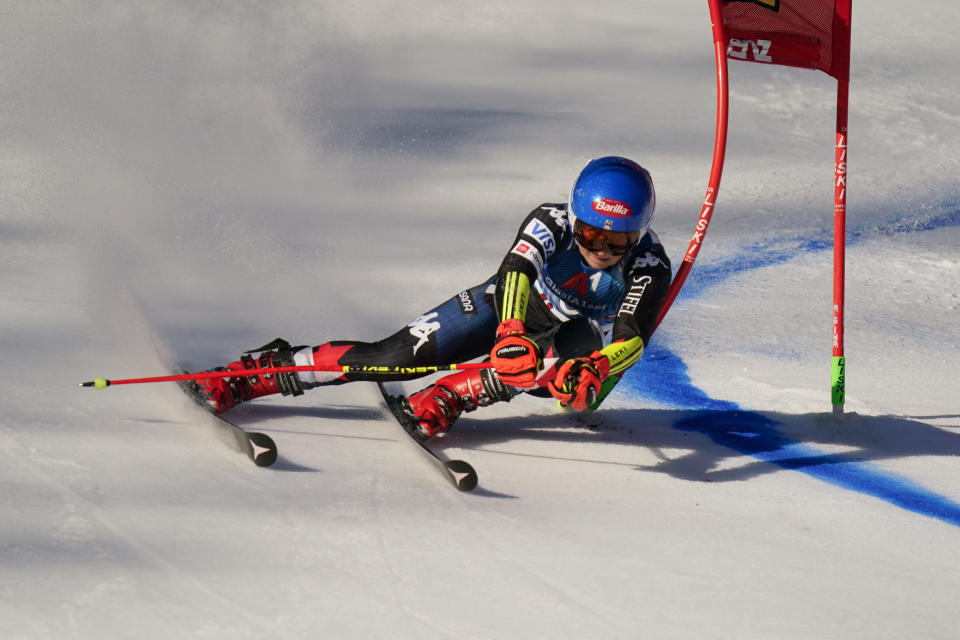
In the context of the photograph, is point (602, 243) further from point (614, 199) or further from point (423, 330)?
point (423, 330)

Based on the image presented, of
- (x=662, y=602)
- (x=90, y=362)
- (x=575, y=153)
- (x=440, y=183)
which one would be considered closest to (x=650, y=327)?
(x=662, y=602)

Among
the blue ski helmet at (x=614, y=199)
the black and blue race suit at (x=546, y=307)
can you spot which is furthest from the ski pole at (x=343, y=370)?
the blue ski helmet at (x=614, y=199)

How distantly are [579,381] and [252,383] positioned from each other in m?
1.29

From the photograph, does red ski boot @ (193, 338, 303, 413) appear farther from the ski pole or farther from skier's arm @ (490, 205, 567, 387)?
skier's arm @ (490, 205, 567, 387)

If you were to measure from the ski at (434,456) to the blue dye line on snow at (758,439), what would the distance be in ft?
3.78

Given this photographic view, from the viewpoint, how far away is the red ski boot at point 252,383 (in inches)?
167

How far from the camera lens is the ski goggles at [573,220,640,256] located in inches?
157

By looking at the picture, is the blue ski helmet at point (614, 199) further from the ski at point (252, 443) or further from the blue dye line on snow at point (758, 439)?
the ski at point (252, 443)

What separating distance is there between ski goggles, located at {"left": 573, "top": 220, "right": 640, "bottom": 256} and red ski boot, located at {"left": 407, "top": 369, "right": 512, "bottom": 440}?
579 mm

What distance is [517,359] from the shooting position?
3.87 meters

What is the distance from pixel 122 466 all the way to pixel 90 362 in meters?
1.03

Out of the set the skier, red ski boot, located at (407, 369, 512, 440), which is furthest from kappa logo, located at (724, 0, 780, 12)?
red ski boot, located at (407, 369, 512, 440)

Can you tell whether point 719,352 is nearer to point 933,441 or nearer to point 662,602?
point 933,441

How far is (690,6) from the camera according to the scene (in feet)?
42.4
